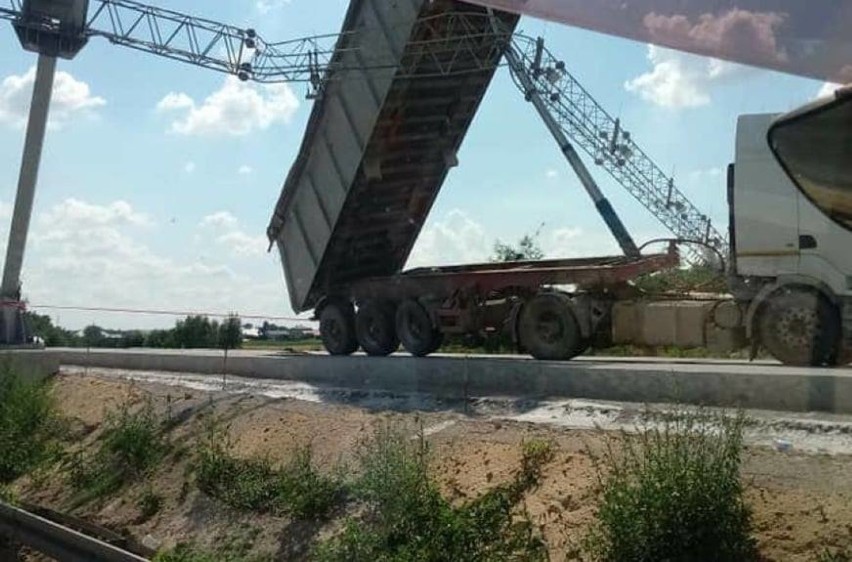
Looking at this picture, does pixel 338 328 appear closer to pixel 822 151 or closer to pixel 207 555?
pixel 207 555

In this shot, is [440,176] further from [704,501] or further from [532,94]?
[704,501]

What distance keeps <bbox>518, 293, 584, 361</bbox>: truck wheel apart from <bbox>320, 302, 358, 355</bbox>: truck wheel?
4052 millimetres

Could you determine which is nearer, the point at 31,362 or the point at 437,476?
the point at 437,476

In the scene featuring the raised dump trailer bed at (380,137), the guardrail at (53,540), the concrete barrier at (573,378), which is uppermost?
the raised dump trailer bed at (380,137)

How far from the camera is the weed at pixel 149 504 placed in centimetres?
1050

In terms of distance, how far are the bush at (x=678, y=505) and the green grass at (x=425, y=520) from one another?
725 millimetres

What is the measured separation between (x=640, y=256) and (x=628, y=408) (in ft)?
15.2

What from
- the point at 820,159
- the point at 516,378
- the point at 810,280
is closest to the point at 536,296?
the point at 516,378

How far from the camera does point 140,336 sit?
30703mm

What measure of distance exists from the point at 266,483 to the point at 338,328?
8.10 m

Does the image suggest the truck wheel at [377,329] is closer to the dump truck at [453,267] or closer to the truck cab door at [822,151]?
the dump truck at [453,267]

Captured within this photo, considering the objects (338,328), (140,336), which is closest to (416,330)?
(338,328)

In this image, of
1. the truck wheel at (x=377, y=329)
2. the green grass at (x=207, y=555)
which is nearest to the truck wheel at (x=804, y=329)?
the green grass at (x=207, y=555)

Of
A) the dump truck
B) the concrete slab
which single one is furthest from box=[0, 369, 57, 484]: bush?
the dump truck
